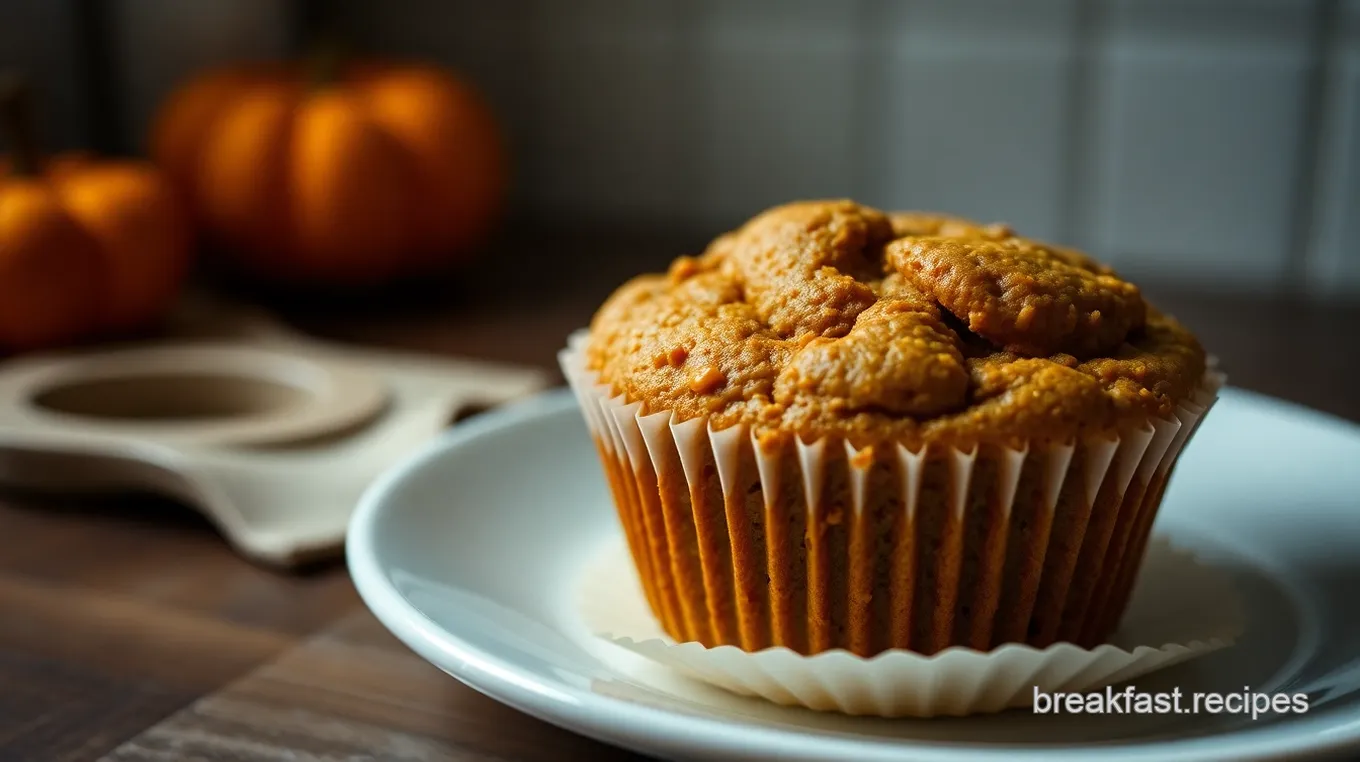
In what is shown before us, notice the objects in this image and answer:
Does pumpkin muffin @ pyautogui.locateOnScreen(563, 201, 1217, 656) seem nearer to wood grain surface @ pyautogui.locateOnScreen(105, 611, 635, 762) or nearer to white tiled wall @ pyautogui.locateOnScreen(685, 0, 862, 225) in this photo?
wood grain surface @ pyautogui.locateOnScreen(105, 611, 635, 762)

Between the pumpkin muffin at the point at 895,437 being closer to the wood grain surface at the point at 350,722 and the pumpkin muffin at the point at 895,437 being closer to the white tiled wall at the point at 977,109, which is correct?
the wood grain surface at the point at 350,722

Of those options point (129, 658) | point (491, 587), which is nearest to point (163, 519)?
point (129, 658)

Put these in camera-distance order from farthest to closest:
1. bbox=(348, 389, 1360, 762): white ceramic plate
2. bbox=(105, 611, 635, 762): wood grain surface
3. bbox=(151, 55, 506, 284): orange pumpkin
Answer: bbox=(151, 55, 506, 284): orange pumpkin < bbox=(105, 611, 635, 762): wood grain surface < bbox=(348, 389, 1360, 762): white ceramic plate

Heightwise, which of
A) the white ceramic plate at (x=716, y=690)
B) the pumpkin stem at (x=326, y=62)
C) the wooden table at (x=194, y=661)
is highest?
the pumpkin stem at (x=326, y=62)

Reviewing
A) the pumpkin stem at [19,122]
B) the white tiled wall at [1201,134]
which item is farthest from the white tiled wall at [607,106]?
the pumpkin stem at [19,122]

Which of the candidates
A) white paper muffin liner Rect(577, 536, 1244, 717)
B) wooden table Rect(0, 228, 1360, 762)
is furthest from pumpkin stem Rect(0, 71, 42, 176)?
white paper muffin liner Rect(577, 536, 1244, 717)

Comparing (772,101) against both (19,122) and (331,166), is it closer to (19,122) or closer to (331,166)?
(331,166)
